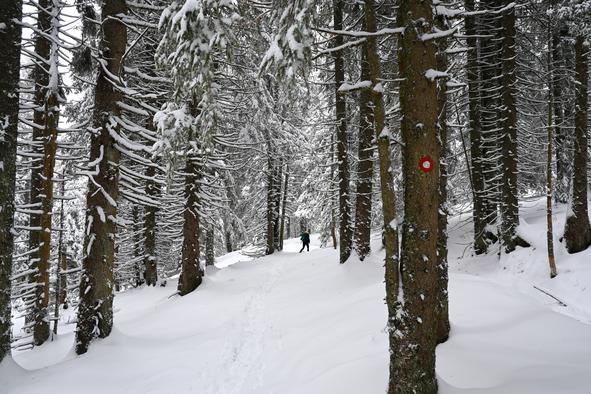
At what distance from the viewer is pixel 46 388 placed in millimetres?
5723

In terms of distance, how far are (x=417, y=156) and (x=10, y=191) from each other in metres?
6.71

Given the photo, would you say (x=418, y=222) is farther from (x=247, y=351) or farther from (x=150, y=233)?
(x=150, y=233)

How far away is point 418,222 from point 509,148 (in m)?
9.48

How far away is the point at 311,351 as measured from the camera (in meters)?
6.93

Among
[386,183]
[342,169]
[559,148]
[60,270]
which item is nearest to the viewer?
[386,183]

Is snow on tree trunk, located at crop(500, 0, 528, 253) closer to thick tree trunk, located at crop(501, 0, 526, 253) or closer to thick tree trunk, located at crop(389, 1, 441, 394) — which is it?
thick tree trunk, located at crop(501, 0, 526, 253)

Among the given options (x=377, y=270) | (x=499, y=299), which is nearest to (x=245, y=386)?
(x=499, y=299)

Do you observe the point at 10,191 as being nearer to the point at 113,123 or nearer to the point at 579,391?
the point at 113,123

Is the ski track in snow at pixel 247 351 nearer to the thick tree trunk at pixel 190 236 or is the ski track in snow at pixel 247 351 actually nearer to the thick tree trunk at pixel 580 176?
the thick tree trunk at pixel 190 236

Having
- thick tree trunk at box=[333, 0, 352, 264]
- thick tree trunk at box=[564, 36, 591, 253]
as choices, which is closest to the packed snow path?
thick tree trunk at box=[333, 0, 352, 264]

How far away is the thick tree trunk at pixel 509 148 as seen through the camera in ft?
38.2

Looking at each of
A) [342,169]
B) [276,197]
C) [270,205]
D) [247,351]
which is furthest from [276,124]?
[247,351]

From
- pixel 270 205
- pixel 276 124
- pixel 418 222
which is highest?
pixel 276 124

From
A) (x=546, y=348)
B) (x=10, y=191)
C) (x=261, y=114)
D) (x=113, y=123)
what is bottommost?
(x=546, y=348)
